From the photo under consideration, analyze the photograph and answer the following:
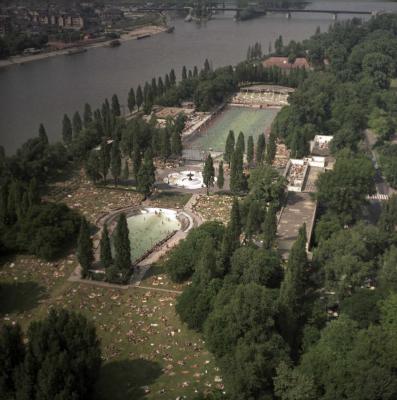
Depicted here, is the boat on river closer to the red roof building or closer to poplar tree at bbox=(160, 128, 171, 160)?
the red roof building

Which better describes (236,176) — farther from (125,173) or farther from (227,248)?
(227,248)

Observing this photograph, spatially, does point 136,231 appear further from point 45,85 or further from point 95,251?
point 45,85

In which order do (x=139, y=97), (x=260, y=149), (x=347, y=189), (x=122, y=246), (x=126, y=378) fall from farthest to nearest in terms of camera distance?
(x=139, y=97), (x=260, y=149), (x=347, y=189), (x=122, y=246), (x=126, y=378)

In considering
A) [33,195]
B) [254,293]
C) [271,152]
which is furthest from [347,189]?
[33,195]

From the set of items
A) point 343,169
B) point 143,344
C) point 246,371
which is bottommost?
point 143,344

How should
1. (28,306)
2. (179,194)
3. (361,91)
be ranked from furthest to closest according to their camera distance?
(361,91) < (179,194) < (28,306)

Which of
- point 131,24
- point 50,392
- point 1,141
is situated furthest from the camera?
point 131,24

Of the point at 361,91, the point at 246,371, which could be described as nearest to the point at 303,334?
the point at 246,371
